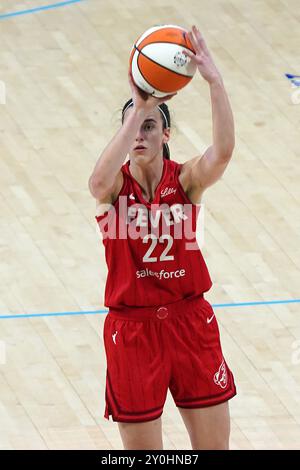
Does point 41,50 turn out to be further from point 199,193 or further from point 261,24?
point 199,193

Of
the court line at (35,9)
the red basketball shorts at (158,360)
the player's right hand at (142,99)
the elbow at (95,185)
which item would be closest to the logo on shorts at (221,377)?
the red basketball shorts at (158,360)

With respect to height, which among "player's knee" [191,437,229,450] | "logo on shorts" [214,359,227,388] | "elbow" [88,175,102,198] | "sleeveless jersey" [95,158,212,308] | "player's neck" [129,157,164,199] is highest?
"elbow" [88,175,102,198]

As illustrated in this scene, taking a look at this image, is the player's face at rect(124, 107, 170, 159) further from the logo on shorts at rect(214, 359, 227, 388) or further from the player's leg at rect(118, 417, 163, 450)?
the player's leg at rect(118, 417, 163, 450)

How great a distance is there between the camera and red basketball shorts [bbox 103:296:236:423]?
6.06m

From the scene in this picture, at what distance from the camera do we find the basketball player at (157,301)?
6.01 meters

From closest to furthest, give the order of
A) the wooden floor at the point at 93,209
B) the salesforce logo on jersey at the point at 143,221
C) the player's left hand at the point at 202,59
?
the player's left hand at the point at 202,59 → the salesforce logo on jersey at the point at 143,221 → the wooden floor at the point at 93,209

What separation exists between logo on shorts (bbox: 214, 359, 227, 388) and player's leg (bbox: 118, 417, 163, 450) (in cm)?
36

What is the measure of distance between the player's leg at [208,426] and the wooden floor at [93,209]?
1.35 metres

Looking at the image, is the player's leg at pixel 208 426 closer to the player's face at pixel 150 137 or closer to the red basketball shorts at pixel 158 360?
the red basketball shorts at pixel 158 360

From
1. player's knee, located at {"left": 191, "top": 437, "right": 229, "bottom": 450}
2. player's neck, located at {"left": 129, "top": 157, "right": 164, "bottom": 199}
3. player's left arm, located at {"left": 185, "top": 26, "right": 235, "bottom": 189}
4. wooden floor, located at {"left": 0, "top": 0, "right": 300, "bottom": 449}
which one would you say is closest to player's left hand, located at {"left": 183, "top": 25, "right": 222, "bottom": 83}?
player's left arm, located at {"left": 185, "top": 26, "right": 235, "bottom": 189}

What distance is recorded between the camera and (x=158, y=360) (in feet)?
19.9

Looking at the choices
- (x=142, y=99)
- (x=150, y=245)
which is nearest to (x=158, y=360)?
(x=150, y=245)
